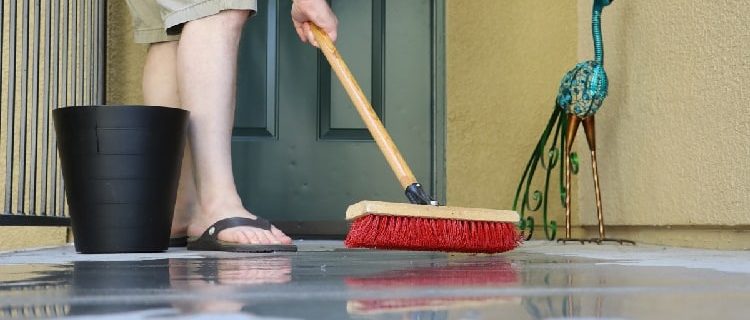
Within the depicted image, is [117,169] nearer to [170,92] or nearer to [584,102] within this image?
[170,92]

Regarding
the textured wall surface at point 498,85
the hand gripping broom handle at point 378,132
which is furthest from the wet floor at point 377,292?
the textured wall surface at point 498,85

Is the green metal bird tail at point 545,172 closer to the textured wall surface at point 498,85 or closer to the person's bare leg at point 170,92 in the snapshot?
the textured wall surface at point 498,85

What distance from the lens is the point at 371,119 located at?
4.29 ft

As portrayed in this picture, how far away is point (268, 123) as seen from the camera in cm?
217

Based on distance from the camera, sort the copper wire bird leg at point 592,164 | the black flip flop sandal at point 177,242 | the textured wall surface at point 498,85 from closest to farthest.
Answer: the black flip flop sandal at point 177,242 < the copper wire bird leg at point 592,164 < the textured wall surface at point 498,85

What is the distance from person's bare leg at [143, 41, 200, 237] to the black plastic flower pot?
30 centimetres

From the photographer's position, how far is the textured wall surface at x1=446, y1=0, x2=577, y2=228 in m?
2.09

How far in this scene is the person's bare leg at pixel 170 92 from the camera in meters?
1.58

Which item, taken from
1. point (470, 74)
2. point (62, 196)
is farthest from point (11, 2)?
point (470, 74)

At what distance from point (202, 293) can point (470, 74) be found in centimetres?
176

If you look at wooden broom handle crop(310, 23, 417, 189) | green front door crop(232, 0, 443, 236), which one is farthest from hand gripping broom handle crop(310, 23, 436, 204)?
green front door crop(232, 0, 443, 236)

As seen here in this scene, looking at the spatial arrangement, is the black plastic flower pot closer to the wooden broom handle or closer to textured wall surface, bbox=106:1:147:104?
the wooden broom handle

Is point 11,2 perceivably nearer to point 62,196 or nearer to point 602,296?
point 62,196

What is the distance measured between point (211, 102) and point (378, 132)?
30 centimetres
